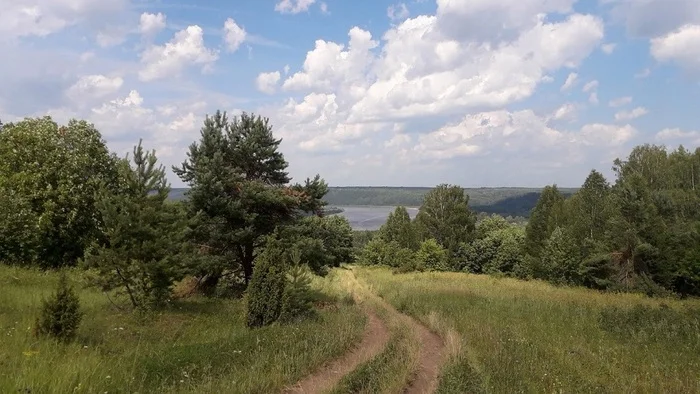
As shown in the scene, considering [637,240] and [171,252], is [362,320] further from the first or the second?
[637,240]

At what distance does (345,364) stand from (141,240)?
7.85 meters

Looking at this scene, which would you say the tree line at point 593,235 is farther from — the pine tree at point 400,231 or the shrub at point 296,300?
the shrub at point 296,300

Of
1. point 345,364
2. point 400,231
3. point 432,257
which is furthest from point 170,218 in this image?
point 400,231

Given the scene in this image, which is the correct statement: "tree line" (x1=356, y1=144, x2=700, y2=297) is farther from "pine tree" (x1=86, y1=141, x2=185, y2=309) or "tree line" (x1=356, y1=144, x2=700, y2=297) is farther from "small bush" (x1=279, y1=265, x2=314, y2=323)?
"pine tree" (x1=86, y1=141, x2=185, y2=309)

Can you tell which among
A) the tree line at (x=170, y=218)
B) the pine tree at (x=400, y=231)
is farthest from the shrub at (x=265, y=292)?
the pine tree at (x=400, y=231)

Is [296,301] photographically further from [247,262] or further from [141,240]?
[247,262]

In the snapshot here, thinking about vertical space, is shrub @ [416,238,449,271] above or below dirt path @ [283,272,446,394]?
below

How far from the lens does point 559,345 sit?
11.4 meters

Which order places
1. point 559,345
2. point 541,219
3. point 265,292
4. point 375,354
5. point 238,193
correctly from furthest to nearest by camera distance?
point 541,219 → point 238,193 → point 265,292 → point 559,345 → point 375,354

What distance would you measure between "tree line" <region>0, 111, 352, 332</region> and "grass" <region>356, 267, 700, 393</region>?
5120 millimetres

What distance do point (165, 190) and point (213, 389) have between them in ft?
28.9

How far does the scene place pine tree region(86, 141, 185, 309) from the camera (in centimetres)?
1301

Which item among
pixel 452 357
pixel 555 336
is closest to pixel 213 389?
pixel 452 357

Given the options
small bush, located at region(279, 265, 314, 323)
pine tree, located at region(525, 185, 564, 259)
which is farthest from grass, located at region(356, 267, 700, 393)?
pine tree, located at region(525, 185, 564, 259)
